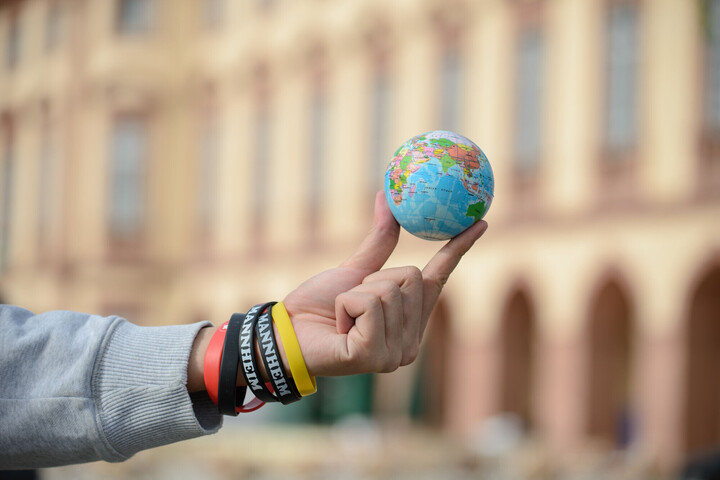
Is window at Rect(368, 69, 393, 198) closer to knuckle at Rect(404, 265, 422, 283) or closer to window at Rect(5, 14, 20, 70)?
window at Rect(5, 14, 20, 70)

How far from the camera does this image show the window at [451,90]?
70.5ft

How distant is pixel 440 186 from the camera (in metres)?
2.71

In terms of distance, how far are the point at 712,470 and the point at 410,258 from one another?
1642cm

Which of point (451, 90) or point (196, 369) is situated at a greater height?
point (451, 90)

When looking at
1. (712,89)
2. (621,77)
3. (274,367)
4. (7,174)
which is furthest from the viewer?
(7,174)

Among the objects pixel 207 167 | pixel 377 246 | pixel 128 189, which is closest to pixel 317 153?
pixel 207 167

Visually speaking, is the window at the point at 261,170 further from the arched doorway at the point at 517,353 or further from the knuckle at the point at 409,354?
the knuckle at the point at 409,354

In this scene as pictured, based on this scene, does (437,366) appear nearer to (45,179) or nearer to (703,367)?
(703,367)

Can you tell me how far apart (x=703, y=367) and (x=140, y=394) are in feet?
49.8

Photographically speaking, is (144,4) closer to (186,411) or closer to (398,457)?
(398,457)

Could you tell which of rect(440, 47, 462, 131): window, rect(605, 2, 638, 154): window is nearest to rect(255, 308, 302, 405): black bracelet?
rect(605, 2, 638, 154): window

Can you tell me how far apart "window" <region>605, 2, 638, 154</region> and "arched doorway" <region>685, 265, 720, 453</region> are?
2.52 metres

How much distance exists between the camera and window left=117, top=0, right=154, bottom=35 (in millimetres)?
32375

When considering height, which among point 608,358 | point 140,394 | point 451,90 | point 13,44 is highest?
point 13,44
